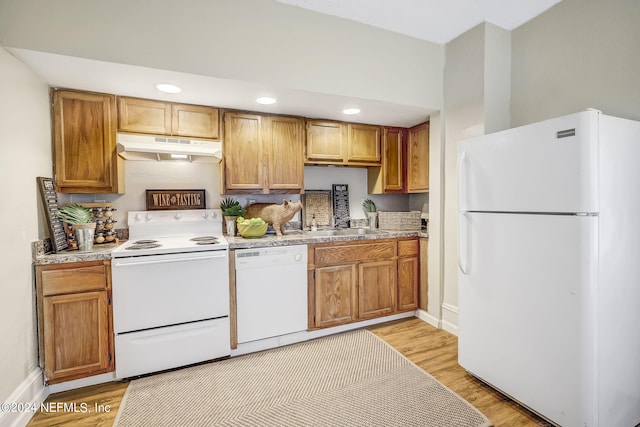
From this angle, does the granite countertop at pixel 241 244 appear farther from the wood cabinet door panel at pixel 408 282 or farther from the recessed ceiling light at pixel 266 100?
the recessed ceiling light at pixel 266 100

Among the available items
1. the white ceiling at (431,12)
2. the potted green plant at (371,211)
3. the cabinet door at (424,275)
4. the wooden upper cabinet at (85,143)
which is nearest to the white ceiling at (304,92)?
the white ceiling at (431,12)

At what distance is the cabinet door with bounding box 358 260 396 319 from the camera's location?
294 centimetres

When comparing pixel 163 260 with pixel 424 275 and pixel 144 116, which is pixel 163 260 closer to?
pixel 144 116

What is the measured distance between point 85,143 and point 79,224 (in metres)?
0.63

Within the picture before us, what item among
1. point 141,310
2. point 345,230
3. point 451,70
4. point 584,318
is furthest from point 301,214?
point 584,318

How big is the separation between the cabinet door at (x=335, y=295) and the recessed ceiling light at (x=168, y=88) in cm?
185

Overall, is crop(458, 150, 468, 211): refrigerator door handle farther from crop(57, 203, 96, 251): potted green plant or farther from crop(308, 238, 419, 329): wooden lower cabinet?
crop(57, 203, 96, 251): potted green plant

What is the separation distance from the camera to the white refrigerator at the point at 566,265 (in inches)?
58.6

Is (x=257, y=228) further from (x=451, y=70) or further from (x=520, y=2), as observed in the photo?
(x=520, y=2)

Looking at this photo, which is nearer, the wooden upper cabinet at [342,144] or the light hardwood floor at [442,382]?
the light hardwood floor at [442,382]

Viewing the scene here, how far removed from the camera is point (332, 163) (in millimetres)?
3201

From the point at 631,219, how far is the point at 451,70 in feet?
6.08

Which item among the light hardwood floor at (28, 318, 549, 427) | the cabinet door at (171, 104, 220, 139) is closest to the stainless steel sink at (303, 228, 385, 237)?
the light hardwood floor at (28, 318, 549, 427)

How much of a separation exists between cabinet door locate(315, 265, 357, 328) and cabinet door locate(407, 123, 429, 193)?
3.90 ft
